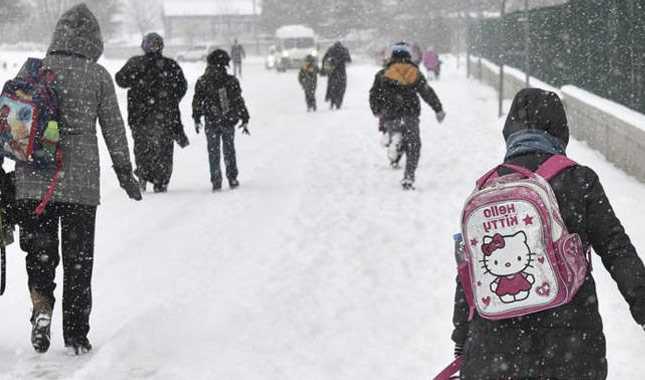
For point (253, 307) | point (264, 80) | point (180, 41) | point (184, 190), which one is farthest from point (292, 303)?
point (180, 41)

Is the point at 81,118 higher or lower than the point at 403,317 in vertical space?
higher

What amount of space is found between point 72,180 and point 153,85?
5874mm

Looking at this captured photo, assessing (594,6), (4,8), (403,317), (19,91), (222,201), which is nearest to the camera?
(19,91)

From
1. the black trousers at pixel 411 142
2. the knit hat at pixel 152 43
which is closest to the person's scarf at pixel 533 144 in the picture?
the knit hat at pixel 152 43

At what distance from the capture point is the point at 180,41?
119312 millimetres

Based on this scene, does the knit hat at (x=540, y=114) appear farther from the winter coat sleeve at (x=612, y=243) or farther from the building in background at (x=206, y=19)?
the building in background at (x=206, y=19)

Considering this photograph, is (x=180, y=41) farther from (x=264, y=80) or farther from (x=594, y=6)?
(x=594, y=6)

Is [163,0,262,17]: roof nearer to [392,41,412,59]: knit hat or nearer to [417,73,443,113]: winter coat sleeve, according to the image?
[392,41,412,59]: knit hat

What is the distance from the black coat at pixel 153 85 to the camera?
1138 centimetres

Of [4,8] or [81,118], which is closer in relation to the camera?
[81,118]

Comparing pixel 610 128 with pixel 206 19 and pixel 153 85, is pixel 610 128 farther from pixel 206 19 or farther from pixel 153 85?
pixel 206 19

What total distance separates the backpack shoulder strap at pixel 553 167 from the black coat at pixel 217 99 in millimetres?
9091

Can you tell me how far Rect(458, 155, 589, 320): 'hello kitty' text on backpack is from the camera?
3180mm

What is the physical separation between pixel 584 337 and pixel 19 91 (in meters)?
3.40
